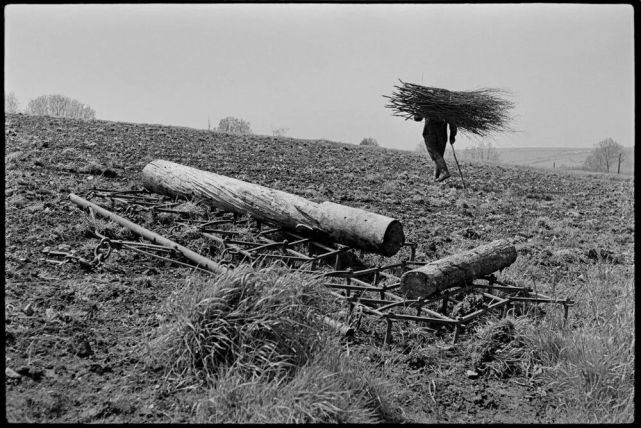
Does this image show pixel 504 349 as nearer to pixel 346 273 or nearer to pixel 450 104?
pixel 346 273

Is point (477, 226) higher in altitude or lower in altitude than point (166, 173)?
lower

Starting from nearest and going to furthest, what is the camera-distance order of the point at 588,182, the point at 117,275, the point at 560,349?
the point at 560,349 < the point at 117,275 < the point at 588,182

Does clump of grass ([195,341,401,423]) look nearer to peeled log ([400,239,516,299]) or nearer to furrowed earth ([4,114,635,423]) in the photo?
furrowed earth ([4,114,635,423])

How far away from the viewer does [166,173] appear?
27.2ft

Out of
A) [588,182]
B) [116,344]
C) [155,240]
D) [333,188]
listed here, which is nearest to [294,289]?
[116,344]

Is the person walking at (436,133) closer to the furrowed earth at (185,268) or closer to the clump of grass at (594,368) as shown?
the furrowed earth at (185,268)

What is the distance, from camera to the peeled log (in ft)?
15.3

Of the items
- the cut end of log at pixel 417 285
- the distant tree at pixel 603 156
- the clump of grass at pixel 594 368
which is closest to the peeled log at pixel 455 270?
the cut end of log at pixel 417 285

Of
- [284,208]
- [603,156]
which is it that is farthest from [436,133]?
[603,156]

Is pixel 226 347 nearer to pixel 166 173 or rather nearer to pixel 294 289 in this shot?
pixel 294 289

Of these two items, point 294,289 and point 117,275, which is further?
point 117,275

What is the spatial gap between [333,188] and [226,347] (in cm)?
732

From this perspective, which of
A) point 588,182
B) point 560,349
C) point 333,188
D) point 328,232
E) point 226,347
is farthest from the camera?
point 588,182

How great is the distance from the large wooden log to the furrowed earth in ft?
2.75
